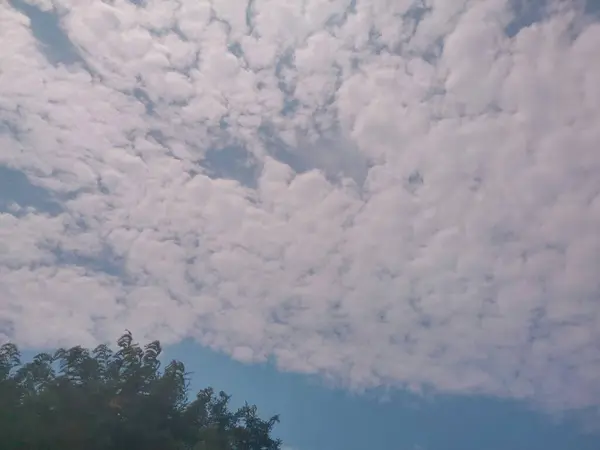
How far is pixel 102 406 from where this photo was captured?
25547mm

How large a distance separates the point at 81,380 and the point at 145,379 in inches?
98.0

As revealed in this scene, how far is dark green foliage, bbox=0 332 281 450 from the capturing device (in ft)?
79.8

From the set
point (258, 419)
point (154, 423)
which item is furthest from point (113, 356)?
point (258, 419)

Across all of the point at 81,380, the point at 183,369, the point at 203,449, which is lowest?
the point at 203,449

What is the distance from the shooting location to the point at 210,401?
32750mm

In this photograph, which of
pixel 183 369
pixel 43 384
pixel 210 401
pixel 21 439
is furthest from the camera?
pixel 210 401

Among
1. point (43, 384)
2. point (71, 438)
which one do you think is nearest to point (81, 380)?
point (43, 384)

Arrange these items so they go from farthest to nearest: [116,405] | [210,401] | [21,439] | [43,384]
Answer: [210,401]
[43,384]
[116,405]
[21,439]

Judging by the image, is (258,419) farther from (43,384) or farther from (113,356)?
(43,384)

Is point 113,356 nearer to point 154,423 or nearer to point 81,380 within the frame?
point 81,380

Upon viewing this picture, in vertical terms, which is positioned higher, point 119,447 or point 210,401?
point 210,401

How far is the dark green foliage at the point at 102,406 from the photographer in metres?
24.3

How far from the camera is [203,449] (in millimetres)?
24469

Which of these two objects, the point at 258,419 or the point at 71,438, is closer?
the point at 71,438
